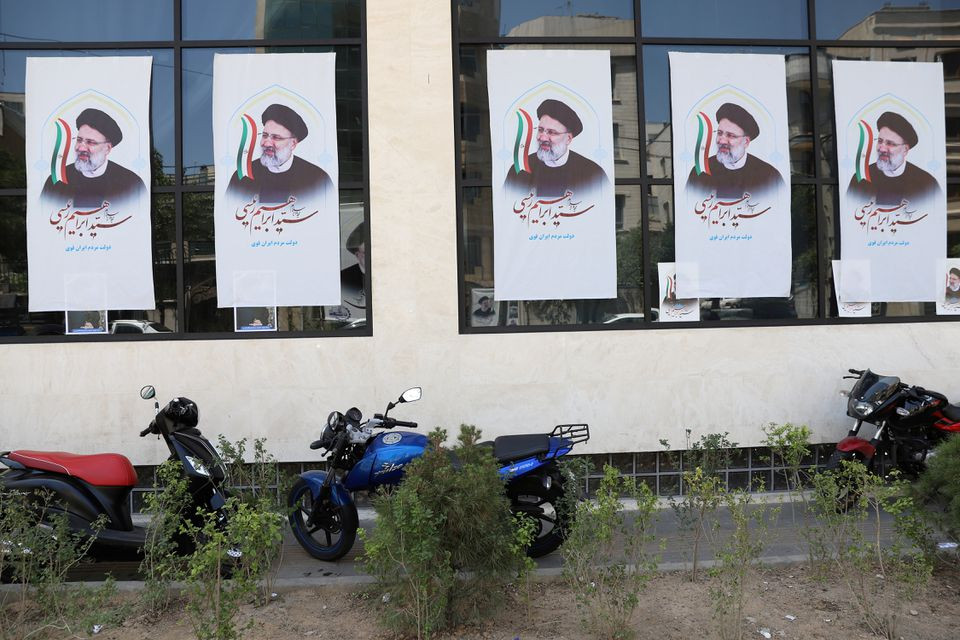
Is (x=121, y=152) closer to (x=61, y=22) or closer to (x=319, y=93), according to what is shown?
(x=61, y=22)

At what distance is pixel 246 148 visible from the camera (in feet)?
25.0

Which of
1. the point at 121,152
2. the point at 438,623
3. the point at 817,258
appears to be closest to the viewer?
the point at 438,623

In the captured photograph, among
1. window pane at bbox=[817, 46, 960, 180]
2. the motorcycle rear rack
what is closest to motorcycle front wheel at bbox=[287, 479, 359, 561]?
the motorcycle rear rack

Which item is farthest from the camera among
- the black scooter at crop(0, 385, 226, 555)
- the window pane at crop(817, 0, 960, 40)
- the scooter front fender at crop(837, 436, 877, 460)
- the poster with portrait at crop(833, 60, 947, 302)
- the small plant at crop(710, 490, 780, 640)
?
the window pane at crop(817, 0, 960, 40)

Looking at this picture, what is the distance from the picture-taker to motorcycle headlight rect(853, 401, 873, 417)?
712cm

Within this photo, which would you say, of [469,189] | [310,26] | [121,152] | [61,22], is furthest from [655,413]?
[61,22]

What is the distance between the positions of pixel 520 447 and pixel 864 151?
201 inches

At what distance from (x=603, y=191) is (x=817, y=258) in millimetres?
2283

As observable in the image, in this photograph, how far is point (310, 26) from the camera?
7734mm

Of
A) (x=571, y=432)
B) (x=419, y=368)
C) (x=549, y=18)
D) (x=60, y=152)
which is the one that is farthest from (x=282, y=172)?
(x=571, y=432)

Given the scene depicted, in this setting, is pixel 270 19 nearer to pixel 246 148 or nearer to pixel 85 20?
pixel 246 148

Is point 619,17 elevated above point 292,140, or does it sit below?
above

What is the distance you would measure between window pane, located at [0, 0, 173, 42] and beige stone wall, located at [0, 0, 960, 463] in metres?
2.14

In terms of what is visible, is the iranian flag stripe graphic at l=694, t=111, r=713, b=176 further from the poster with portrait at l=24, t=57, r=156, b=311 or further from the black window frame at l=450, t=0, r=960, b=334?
the poster with portrait at l=24, t=57, r=156, b=311
